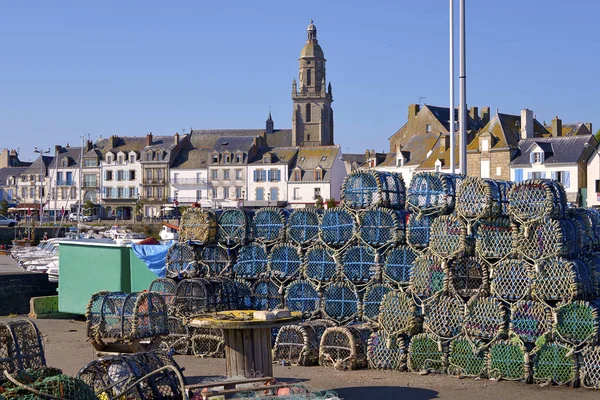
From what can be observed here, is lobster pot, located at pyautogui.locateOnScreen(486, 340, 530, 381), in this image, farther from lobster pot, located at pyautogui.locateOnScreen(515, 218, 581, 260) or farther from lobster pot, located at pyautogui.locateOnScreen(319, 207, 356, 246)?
lobster pot, located at pyautogui.locateOnScreen(319, 207, 356, 246)

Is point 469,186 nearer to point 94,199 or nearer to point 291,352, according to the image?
point 291,352

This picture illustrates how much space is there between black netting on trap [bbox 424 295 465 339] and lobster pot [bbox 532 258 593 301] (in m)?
1.17

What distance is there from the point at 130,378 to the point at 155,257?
846 centimetres

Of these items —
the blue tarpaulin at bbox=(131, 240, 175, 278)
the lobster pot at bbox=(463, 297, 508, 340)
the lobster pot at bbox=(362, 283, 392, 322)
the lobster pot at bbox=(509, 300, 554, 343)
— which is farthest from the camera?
the blue tarpaulin at bbox=(131, 240, 175, 278)

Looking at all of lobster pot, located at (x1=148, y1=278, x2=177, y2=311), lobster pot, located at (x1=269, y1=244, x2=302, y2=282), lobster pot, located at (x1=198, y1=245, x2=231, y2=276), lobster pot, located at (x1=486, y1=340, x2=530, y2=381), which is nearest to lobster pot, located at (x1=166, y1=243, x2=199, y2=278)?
lobster pot, located at (x1=198, y1=245, x2=231, y2=276)

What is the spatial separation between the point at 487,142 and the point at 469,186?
3808cm

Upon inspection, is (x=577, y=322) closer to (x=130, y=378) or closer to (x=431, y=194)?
(x=431, y=194)

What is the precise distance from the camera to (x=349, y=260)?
13805mm

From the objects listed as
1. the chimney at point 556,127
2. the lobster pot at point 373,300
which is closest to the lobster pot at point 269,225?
the lobster pot at point 373,300

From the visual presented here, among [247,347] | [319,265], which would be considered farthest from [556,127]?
[247,347]

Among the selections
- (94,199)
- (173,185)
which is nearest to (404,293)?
(173,185)

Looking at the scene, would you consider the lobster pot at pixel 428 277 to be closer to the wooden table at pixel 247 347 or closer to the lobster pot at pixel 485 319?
the lobster pot at pixel 485 319

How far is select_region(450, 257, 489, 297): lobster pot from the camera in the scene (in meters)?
12.5

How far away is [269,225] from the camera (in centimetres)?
1495
